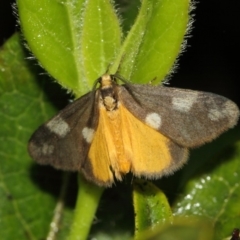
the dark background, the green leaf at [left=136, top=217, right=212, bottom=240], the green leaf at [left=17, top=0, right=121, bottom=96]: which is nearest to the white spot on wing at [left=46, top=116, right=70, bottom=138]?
the green leaf at [left=17, top=0, right=121, bottom=96]

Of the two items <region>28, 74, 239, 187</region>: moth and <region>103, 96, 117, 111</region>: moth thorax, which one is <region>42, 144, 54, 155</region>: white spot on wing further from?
<region>103, 96, 117, 111</region>: moth thorax

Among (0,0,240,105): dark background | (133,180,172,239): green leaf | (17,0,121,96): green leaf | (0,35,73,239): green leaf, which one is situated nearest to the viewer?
(133,180,172,239): green leaf

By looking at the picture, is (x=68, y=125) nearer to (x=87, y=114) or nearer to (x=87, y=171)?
(x=87, y=114)

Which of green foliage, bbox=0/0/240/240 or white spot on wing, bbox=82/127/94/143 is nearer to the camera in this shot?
green foliage, bbox=0/0/240/240

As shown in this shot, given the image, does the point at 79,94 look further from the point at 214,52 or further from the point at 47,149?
the point at 214,52


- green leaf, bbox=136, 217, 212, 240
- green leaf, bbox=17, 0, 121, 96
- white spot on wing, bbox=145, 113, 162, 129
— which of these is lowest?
white spot on wing, bbox=145, 113, 162, 129

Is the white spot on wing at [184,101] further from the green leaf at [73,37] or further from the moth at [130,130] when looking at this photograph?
the green leaf at [73,37]

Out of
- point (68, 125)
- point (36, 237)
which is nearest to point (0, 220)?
point (36, 237)

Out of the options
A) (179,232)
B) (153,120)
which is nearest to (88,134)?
(153,120)
